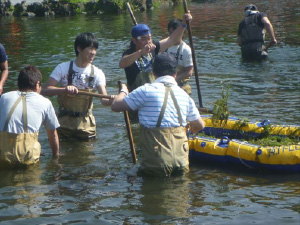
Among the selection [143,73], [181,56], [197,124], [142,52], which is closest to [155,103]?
[197,124]

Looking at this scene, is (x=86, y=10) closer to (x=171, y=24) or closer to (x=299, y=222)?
(x=171, y=24)

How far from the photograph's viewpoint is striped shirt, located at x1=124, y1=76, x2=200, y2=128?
7902 mm

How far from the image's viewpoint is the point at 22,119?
854 centimetres

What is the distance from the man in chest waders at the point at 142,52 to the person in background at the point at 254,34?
6983 mm

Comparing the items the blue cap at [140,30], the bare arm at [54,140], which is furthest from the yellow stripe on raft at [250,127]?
the bare arm at [54,140]

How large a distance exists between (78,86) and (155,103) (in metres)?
2.48

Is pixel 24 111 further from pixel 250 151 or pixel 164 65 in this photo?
pixel 250 151

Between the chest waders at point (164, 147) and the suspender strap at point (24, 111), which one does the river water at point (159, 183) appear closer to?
the chest waders at point (164, 147)

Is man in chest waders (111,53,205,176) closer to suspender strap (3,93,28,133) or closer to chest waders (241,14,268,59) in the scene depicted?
suspender strap (3,93,28,133)

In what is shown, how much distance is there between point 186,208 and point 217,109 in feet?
9.80

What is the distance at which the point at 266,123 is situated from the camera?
9.96 meters

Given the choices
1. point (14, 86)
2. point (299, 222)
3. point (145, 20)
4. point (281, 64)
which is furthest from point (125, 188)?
point (145, 20)

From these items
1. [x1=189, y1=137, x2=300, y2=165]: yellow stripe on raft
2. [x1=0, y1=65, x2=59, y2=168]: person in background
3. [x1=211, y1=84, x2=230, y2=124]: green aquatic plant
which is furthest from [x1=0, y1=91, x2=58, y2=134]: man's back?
[x1=211, y1=84, x2=230, y2=124]: green aquatic plant

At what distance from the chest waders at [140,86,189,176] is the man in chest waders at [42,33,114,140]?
1.64 metres
